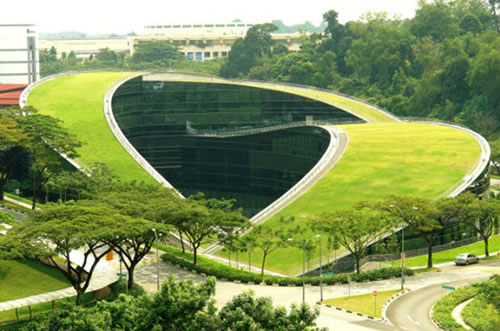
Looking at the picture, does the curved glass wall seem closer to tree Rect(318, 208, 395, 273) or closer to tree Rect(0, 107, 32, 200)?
tree Rect(0, 107, 32, 200)

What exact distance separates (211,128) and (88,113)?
2278 centimetres

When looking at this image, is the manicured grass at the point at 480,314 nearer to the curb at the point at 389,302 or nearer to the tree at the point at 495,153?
the curb at the point at 389,302

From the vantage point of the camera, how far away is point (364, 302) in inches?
2734

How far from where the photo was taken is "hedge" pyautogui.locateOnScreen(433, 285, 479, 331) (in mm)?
61000

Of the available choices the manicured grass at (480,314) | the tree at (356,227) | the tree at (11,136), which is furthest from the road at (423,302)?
the tree at (11,136)

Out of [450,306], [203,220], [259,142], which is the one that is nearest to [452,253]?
[450,306]

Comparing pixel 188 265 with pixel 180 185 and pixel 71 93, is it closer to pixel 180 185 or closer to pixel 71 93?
pixel 180 185

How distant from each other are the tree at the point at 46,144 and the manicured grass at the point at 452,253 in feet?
153

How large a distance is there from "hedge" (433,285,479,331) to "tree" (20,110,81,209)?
56.8 metres

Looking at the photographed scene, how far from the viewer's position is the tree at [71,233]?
63281mm

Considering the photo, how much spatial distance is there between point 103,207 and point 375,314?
25.2 meters

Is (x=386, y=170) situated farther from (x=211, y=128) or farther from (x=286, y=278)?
(x=211, y=128)

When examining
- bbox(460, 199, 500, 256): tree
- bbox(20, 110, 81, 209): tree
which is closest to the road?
bbox(460, 199, 500, 256): tree

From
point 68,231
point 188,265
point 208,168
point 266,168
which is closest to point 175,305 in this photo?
point 68,231
